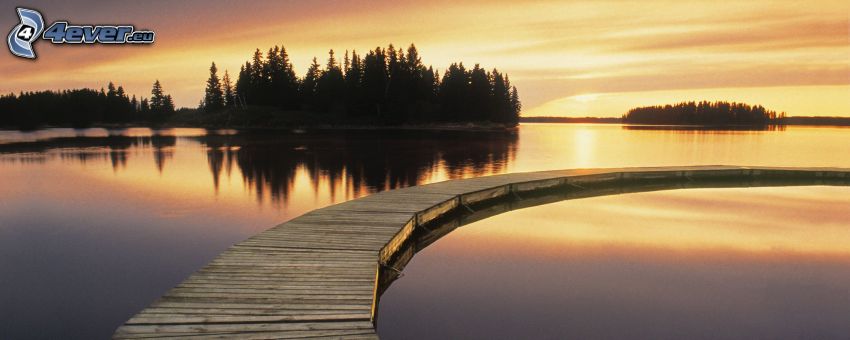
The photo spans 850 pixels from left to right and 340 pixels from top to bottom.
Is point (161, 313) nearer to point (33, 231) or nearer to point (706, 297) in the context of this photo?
point (706, 297)

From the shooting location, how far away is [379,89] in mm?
94688

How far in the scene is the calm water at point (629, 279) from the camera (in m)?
8.68

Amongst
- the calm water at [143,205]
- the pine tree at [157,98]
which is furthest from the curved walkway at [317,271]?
the pine tree at [157,98]

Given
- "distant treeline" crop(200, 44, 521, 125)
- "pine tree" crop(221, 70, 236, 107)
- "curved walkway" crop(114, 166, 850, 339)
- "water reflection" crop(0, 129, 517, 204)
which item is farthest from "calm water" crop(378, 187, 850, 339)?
"pine tree" crop(221, 70, 236, 107)

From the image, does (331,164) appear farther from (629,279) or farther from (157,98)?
(157,98)

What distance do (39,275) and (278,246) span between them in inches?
216

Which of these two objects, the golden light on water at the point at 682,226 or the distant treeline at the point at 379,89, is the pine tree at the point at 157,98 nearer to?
the distant treeline at the point at 379,89

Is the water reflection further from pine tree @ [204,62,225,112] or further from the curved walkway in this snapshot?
pine tree @ [204,62,225,112]

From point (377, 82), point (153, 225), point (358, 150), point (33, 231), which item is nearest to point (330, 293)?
point (153, 225)

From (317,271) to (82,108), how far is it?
165440mm

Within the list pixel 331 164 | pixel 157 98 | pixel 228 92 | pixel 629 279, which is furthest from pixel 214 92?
pixel 629 279

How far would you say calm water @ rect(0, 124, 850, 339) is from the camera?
373 inches

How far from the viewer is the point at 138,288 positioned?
32.8ft

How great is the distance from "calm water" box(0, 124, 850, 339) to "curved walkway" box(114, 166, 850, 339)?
7.98 feet
